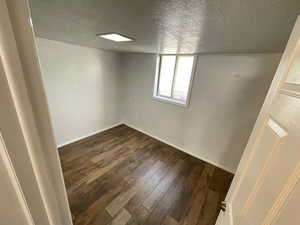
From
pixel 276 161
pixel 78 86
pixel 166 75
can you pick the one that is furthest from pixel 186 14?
pixel 78 86

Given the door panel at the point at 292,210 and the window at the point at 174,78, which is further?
the window at the point at 174,78

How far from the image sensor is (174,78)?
2.88 meters

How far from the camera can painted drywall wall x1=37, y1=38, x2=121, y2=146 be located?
2.18m

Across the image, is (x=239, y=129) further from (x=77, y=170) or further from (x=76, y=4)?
(x=77, y=170)

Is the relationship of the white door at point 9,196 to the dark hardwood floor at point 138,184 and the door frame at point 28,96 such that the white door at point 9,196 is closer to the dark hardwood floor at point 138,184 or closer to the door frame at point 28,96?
the door frame at point 28,96

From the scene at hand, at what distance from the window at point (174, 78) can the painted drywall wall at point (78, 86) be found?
1141 mm

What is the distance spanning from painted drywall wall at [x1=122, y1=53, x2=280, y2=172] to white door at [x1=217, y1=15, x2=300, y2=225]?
1.57 metres

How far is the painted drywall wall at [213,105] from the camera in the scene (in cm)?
190

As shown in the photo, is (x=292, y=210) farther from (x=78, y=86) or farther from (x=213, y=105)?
(x=78, y=86)

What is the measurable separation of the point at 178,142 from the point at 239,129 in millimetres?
1226

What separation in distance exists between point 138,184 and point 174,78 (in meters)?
2.22

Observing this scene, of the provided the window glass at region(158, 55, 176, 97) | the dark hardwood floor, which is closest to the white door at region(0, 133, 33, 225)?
the dark hardwood floor

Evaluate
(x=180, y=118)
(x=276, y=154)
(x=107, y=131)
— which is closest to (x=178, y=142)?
(x=180, y=118)

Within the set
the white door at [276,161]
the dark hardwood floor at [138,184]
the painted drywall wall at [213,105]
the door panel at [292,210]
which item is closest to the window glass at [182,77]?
the painted drywall wall at [213,105]
